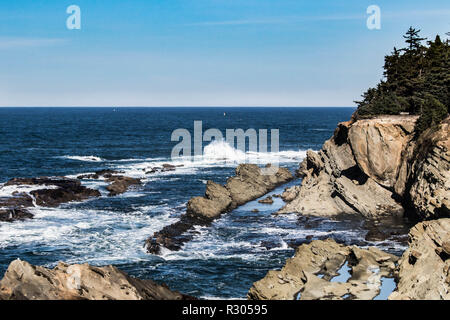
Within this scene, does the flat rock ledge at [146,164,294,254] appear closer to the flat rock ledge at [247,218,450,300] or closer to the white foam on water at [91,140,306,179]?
the flat rock ledge at [247,218,450,300]

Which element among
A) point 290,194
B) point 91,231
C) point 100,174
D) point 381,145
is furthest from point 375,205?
point 100,174

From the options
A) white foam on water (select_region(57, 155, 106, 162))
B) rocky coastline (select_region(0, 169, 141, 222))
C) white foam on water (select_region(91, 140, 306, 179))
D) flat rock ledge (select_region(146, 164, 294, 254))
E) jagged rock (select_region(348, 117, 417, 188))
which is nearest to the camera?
flat rock ledge (select_region(146, 164, 294, 254))

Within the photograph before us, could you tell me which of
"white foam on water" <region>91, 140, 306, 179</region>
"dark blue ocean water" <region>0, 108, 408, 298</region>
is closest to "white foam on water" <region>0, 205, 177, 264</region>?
"dark blue ocean water" <region>0, 108, 408, 298</region>

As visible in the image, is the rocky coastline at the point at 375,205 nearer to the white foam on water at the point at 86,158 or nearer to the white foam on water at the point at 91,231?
the white foam on water at the point at 91,231

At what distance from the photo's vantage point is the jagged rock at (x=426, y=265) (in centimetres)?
2383

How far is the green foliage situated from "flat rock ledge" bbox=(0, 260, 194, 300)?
96.3 feet

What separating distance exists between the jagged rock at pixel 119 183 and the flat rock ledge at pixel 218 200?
12528 mm

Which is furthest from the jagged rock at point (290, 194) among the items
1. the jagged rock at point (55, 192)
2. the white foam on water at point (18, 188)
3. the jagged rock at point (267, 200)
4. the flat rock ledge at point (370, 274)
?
the white foam on water at point (18, 188)

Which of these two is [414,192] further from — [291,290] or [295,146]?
[295,146]

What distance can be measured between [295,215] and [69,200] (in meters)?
23.5

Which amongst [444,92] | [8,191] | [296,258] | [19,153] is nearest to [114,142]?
[19,153]

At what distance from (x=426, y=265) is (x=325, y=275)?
5389mm

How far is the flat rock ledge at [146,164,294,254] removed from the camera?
1553 inches

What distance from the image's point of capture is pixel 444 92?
1871 inches
